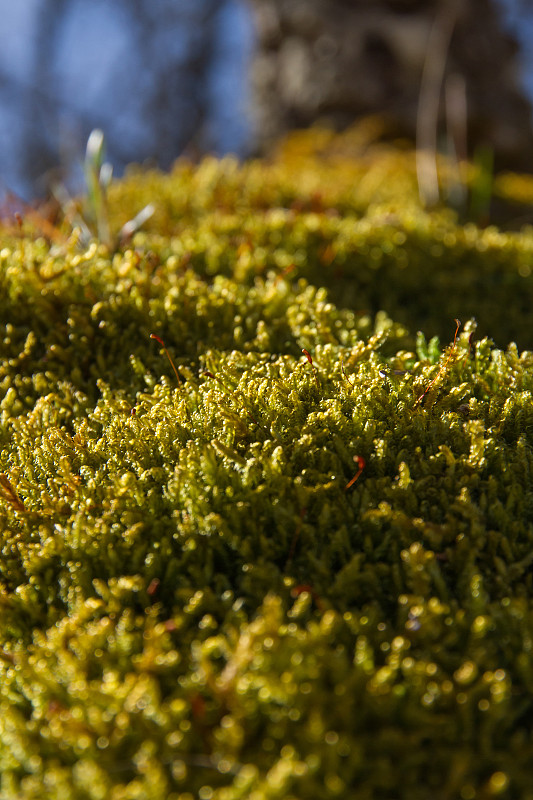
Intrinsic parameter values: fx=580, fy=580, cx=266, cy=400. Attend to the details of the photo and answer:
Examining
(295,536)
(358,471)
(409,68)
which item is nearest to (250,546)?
(295,536)

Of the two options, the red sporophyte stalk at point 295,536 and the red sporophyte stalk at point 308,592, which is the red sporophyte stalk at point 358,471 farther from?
the red sporophyte stalk at point 308,592

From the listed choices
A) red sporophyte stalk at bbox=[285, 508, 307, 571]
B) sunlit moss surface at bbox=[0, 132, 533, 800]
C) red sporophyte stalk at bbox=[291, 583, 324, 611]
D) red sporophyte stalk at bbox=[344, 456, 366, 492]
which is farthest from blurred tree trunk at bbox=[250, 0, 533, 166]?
red sporophyte stalk at bbox=[291, 583, 324, 611]

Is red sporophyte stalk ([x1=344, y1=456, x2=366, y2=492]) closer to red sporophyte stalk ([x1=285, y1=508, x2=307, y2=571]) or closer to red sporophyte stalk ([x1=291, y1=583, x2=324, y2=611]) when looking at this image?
red sporophyte stalk ([x1=285, y1=508, x2=307, y2=571])

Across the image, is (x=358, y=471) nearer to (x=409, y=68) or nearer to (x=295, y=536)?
(x=295, y=536)

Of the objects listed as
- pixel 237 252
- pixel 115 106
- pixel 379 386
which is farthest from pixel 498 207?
pixel 115 106

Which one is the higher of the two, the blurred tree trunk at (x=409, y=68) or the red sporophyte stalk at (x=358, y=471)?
the blurred tree trunk at (x=409, y=68)

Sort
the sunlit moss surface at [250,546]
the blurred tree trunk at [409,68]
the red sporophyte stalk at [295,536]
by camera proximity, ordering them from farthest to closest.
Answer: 1. the blurred tree trunk at [409,68]
2. the red sporophyte stalk at [295,536]
3. the sunlit moss surface at [250,546]

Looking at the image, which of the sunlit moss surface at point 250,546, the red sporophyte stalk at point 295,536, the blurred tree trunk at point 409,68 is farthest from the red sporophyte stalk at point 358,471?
the blurred tree trunk at point 409,68

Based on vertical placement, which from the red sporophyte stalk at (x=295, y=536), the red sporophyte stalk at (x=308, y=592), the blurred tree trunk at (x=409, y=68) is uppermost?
the blurred tree trunk at (x=409, y=68)
